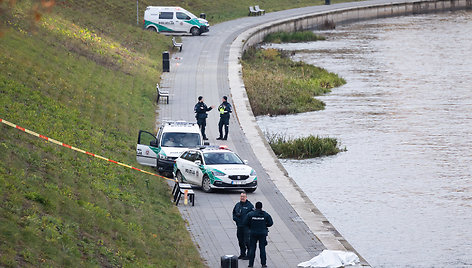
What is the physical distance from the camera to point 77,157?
23.9 meters

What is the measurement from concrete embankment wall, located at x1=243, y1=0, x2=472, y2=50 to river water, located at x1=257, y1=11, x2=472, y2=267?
5.32m

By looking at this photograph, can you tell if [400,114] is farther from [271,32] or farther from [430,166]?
[271,32]

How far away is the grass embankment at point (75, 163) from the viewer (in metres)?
16.0

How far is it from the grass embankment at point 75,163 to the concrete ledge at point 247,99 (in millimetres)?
3648

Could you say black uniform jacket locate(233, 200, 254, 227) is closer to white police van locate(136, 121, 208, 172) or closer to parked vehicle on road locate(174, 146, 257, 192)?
parked vehicle on road locate(174, 146, 257, 192)

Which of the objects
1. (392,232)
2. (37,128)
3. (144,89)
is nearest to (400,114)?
(144,89)

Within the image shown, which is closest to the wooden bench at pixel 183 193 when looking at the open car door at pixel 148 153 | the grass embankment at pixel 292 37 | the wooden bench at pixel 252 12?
the open car door at pixel 148 153

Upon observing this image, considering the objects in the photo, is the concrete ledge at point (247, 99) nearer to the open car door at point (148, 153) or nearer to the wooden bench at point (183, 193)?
the wooden bench at point (183, 193)

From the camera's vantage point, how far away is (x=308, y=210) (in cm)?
2305

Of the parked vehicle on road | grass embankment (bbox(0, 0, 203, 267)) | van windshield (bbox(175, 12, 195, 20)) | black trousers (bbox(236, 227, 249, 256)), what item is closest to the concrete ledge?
the parked vehicle on road

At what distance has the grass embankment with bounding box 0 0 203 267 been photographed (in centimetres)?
1600

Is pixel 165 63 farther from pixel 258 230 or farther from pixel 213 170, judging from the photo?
pixel 258 230

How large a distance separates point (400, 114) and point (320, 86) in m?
9.50

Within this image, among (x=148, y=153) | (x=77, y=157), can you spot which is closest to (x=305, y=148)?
(x=148, y=153)
